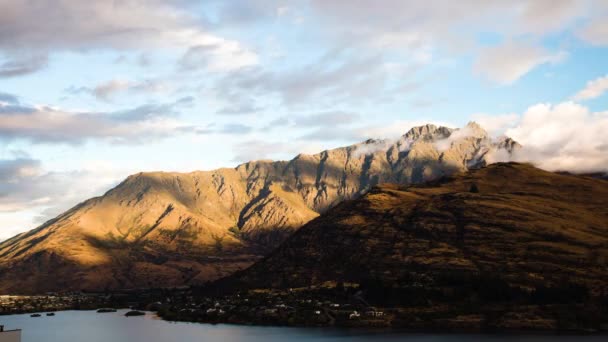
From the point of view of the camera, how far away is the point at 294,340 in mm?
199875

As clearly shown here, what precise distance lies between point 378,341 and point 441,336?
20.4m

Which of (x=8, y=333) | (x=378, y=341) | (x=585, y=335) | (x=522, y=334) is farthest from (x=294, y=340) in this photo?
(x=8, y=333)

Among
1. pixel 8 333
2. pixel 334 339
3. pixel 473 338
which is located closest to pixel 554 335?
pixel 473 338

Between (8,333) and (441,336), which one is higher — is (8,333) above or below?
above

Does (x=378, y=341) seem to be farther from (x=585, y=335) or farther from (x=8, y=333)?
(x=8, y=333)

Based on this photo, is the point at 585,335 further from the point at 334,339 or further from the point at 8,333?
the point at 8,333

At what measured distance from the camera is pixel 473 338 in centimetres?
19025

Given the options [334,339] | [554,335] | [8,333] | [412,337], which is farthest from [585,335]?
[8,333]

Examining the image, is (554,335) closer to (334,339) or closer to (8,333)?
A: (334,339)

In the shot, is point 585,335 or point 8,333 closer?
point 8,333

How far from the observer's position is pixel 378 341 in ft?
622

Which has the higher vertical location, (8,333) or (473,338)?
(8,333)

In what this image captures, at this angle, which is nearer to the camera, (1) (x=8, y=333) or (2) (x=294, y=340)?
(1) (x=8, y=333)

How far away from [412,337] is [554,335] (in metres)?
39.6
